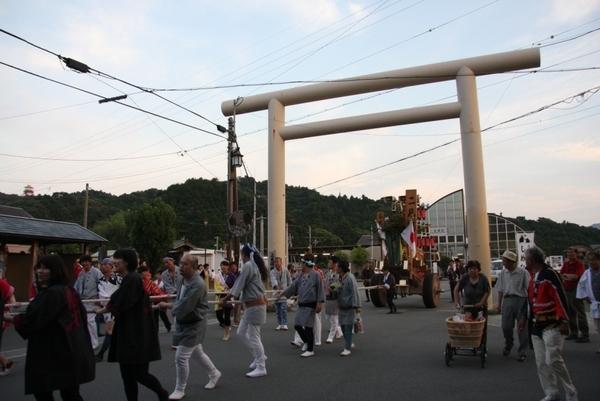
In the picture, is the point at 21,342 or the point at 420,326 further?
the point at 420,326

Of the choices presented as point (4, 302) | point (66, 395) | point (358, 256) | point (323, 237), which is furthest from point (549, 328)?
point (323, 237)

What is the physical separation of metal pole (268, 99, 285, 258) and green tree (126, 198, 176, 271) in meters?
31.8

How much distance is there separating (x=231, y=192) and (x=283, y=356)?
841 centimetres

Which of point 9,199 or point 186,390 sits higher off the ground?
point 9,199

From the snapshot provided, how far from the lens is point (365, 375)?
7.27m

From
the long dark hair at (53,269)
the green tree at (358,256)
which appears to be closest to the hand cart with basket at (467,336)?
the long dark hair at (53,269)

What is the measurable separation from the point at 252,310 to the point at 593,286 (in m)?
5.80

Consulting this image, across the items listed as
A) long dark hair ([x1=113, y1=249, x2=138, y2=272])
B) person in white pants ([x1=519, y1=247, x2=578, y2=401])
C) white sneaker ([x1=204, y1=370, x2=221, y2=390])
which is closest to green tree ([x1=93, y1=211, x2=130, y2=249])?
white sneaker ([x1=204, y1=370, x2=221, y2=390])

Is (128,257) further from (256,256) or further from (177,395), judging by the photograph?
(256,256)

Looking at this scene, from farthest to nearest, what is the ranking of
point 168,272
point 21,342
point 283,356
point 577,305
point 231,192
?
point 231,192
point 168,272
point 21,342
point 577,305
point 283,356

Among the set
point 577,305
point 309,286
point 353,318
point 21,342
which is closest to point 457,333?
point 353,318

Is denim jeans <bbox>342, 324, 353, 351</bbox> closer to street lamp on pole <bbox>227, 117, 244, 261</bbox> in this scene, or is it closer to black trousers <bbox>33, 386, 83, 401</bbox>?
black trousers <bbox>33, 386, 83, 401</bbox>

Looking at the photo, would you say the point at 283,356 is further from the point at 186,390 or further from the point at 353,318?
the point at 186,390

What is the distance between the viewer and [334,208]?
83.8m
